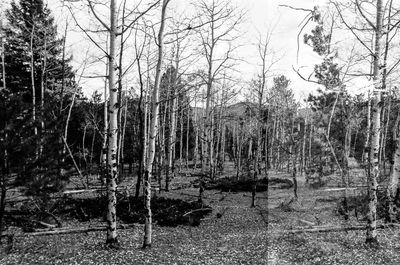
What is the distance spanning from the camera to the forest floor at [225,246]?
6.86 m

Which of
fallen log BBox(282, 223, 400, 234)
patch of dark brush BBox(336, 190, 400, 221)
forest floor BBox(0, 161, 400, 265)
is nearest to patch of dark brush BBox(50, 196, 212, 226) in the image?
forest floor BBox(0, 161, 400, 265)

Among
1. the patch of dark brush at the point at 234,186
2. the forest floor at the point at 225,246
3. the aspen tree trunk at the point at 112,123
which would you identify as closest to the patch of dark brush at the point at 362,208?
the forest floor at the point at 225,246

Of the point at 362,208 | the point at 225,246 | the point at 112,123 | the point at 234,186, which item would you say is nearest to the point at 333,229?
the point at 362,208

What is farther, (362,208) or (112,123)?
(362,208)

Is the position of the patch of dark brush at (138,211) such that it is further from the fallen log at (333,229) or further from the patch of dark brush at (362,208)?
the patch of dark brush at (362,208)

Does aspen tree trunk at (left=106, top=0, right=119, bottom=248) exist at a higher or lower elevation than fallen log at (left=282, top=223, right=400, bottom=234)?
higher

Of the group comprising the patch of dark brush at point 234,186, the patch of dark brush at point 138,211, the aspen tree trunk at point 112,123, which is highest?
the aspen tree trunk at point 112,123

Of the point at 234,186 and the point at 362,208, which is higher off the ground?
→ the point at 362,208

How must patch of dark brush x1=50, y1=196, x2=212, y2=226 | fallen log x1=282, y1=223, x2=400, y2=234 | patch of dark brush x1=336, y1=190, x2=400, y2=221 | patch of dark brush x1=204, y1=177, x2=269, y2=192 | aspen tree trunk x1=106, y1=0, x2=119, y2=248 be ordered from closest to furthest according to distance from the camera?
aspen tree trunk x1=106, y1=0, x2=119, y2=248 < fallen log x1=282, y1=223, x2=400, y2=234 < patch of dark brush x1=50, y1=196, x2=212, y2=226 < patch of dark brush x1=336, y1=190, x2=400, y2=221 < patch of dark brush x1=204, y1=177, x2=269, y2=192

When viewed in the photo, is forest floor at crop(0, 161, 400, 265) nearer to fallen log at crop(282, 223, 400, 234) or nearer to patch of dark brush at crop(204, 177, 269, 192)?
fallen log at crop(282, 223, 400, 234)

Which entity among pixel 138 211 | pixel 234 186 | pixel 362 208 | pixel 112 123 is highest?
pixel 112 123

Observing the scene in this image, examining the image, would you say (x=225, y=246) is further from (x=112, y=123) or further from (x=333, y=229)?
(x=112, y=123)

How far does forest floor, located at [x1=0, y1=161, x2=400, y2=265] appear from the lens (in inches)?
270

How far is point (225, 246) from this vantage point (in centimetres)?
814
